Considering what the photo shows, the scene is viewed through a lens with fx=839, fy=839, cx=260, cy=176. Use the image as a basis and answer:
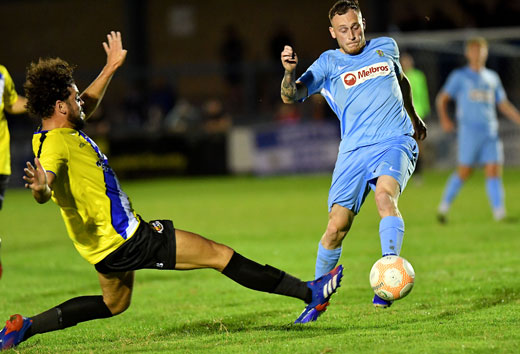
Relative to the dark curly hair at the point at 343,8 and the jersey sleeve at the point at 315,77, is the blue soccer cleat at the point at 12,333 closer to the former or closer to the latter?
the jersey sleeve at the point at 315,77

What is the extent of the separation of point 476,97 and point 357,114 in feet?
20.2

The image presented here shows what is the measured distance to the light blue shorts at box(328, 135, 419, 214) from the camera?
5820 millimetres

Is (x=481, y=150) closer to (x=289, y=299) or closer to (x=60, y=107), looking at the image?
(x=289, y=299)

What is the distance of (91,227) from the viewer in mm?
5000

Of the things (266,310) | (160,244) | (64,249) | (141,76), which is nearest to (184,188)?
(141,76)

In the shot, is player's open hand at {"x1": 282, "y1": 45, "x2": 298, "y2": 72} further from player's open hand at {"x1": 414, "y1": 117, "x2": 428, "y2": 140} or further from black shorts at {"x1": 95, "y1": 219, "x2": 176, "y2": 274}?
black shorts at {"x1": 95, "y1": 219, "x2": 176, "y2": 274}

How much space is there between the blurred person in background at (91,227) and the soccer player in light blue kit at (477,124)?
6788 millimetres

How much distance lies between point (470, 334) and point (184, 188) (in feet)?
49.0

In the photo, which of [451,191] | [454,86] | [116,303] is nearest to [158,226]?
[116,303]

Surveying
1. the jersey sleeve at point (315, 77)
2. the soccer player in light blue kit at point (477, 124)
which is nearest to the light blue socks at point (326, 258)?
the jersey sleeve at point (315, 77)

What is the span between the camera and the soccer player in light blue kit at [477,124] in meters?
11.5

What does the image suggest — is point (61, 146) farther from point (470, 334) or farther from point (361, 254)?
point (361, 254)

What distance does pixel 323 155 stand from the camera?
69.4 ft

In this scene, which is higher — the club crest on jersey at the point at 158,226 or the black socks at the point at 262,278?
the club crest on jersey at the point at 158,226
